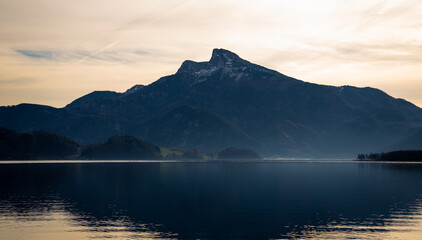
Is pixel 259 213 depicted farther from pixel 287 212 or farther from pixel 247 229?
pixel 247 229

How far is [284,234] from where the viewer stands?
228 feet

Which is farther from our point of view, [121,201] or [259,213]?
[121,201]

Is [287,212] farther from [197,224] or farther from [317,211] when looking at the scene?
Result: [197,224]

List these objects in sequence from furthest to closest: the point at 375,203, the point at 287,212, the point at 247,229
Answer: the point at 375,203 < the point at 287,212 < the point at 247,229

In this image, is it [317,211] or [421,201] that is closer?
[317,211]

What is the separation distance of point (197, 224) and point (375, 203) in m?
47.4

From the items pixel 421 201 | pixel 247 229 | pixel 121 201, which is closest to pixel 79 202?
pixel 121 201

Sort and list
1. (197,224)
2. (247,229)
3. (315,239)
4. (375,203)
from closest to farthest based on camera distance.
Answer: (315,239) → (247,229) → (197,224) → (375,203)

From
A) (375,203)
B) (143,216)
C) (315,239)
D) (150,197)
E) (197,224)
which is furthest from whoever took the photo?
(150,197)

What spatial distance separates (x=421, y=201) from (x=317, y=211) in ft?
101

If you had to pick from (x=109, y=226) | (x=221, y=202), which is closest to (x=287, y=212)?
(x=221, y=202)

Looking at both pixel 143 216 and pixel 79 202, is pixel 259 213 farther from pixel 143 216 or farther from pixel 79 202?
pixel 79 202

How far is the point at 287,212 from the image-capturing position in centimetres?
9219

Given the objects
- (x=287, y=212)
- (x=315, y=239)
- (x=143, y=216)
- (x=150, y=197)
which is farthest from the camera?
(x=150, y=197)
